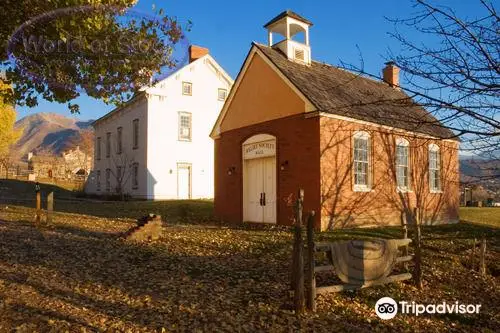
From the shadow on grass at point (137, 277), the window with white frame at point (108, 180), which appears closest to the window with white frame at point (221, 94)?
the window with white frame at point (108, 180)

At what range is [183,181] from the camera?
31.0 m

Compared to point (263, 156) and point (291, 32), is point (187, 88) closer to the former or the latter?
point (291, 32)

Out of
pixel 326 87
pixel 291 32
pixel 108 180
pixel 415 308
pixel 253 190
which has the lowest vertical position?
pixel 415 308

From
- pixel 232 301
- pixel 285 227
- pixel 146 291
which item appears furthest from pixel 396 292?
pixel 285 227

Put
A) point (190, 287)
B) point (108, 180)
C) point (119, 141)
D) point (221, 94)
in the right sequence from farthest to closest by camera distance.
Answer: point (108, 180), point (119, 141), point (221, 94), point (190, 287)

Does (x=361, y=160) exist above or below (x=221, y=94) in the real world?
below

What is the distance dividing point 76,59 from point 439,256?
10.3 meters

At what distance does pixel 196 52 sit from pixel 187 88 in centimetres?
311

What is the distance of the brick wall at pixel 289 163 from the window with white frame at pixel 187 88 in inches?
543

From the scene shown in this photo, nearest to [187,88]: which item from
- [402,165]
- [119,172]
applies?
[119,172]

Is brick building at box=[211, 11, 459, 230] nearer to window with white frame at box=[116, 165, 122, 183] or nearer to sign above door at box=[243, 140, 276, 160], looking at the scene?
sign above door at box=[243, 140, 276, 160]

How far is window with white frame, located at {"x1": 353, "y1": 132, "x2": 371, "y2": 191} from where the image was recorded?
16.3m

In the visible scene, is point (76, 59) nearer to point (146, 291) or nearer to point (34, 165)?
point (146, 291)

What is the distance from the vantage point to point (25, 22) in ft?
29.4
